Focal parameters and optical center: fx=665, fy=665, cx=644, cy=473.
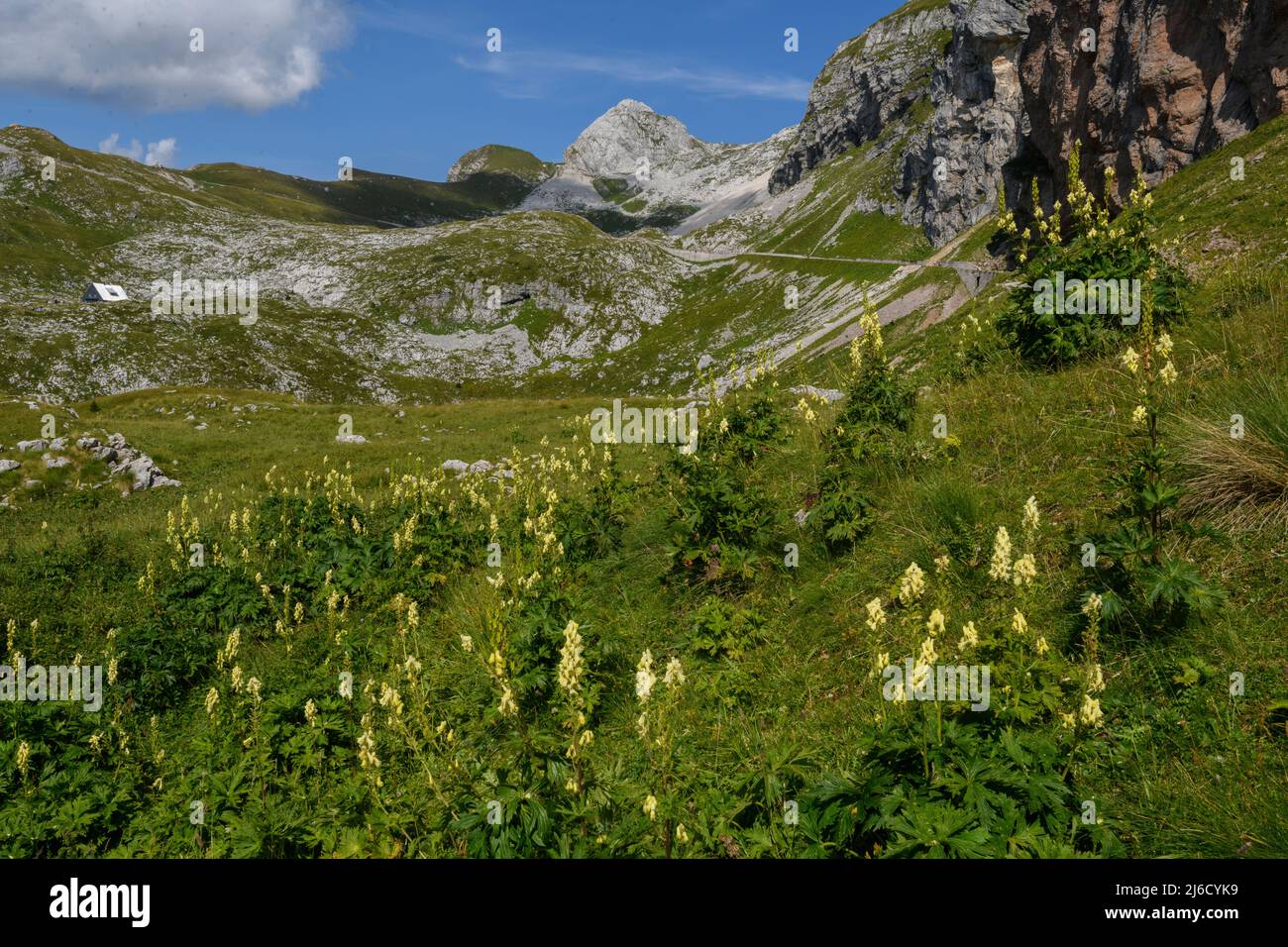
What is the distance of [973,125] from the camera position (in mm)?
105375

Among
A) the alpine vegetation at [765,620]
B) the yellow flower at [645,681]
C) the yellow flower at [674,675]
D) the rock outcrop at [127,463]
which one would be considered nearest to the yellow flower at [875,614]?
the alpine vegetation at [765,620]

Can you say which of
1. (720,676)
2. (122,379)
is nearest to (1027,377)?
(720,676)

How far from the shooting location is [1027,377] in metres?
9.12

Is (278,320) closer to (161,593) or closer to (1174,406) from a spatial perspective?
(161,593)

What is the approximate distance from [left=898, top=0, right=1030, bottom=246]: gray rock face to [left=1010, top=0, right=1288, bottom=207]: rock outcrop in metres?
48.4

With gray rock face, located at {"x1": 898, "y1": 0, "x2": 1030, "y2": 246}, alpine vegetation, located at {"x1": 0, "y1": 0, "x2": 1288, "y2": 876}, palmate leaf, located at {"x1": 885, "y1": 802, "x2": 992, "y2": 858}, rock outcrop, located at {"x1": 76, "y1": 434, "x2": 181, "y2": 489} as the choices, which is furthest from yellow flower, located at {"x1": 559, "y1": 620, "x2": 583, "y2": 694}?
gray rock face, located at {"x1": 898, "y1": 0, "x2": 1030, "y2": 246}

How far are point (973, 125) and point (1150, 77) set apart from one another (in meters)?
86.9

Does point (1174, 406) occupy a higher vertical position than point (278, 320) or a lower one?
lower

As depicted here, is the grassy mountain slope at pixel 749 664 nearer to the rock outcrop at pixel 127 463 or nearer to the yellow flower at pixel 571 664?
the yellow flower at pixel 571 664

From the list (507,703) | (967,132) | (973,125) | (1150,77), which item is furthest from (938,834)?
(967,132)

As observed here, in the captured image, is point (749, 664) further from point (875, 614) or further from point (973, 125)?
point (973, 125)

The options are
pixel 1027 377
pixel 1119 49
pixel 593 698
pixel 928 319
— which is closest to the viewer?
pixel 593 698

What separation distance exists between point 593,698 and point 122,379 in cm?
9141
